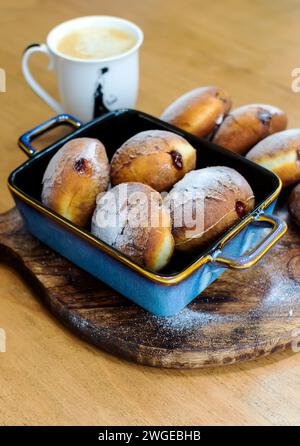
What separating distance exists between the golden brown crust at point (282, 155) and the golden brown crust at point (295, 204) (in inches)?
0.7

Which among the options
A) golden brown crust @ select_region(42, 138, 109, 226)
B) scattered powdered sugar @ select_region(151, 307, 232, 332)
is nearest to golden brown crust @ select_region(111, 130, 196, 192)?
golden brown crust @ select_region(42, 138, 109, 226)

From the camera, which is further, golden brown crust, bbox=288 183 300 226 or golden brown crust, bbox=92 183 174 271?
golden brown crust, bbox=288 183 300 226

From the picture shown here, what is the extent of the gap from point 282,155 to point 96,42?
0.30 metres

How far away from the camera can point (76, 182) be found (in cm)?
56

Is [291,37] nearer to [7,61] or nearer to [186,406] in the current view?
[7,61]

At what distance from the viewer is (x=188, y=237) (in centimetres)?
54

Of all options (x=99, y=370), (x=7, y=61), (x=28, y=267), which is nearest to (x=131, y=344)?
(x=99, y=370)

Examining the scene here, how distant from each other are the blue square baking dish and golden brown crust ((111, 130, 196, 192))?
0.05 m

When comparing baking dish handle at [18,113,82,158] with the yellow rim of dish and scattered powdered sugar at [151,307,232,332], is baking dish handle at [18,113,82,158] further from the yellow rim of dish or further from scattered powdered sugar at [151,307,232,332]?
scattered powdered sugar at [151,307,232,332]

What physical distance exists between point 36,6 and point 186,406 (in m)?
0.80

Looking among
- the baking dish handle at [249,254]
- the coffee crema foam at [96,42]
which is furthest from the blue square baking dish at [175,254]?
the coffee crema foam at [96,42]

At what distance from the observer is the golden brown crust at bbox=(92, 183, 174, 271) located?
518mm

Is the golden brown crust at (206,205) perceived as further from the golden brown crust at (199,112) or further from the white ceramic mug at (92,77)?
the white ceramic mug at (92,77)
